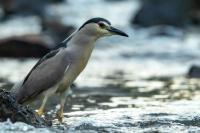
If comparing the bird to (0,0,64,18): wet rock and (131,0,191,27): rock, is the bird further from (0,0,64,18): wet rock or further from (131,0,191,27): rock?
(0,0,64,18): wet rock

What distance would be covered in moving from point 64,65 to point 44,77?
0.30 meters

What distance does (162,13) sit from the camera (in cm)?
2547

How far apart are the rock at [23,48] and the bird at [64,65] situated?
8.88m

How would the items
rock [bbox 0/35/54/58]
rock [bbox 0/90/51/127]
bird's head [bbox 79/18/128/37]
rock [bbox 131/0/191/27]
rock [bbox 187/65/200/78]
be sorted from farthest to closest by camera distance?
rock [bbox 131/0/191/27], rock [bbox 0/35/54/58], rock [bbox 187/65/200/78], bird's head [bbox 79/18/128/37], rock [bbox 0/90/51/127]

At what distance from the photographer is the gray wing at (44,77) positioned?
891cm

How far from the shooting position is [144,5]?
2578 centimetres

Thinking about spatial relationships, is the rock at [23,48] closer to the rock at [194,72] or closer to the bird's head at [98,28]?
the rock at [194,72]

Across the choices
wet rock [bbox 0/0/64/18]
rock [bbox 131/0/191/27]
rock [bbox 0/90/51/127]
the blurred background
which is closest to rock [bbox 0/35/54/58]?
the blurred background

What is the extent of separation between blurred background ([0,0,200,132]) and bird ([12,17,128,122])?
4.28ft

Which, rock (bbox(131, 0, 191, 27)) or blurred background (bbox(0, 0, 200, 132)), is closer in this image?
blurred background (bbox(0, 0, 200, 132))

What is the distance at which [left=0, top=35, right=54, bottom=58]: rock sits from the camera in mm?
17984

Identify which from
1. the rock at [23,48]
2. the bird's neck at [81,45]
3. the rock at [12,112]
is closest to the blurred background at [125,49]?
the rock at [23,48]

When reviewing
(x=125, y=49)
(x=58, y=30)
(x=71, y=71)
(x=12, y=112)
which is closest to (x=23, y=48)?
(x=125, y=49)

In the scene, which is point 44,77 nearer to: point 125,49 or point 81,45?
→ point 81,45
